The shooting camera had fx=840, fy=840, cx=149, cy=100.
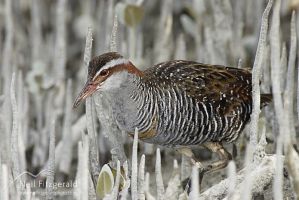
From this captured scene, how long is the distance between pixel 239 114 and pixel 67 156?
1042mm

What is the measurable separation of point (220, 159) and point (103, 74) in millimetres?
864

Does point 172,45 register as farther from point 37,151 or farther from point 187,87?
point 187,87

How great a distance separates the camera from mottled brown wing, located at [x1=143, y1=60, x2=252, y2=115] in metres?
3.83

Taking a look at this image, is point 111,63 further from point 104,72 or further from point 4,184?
point 4,184

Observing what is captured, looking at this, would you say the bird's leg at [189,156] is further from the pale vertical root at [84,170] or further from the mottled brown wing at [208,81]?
the pale vertical root at [84,170]

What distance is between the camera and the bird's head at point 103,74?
3.50 metres

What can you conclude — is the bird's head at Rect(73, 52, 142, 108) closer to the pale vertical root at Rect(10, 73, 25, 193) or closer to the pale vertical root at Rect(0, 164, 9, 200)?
the pale vertical root at Rect(10, 73, 25, 193)

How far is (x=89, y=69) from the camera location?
353 cm

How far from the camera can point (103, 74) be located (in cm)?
353

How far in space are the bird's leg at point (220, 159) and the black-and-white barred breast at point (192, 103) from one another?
0.26 ft

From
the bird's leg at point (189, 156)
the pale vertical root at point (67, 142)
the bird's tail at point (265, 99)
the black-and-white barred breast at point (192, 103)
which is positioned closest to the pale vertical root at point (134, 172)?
the black-and-white barred breast at point (192, 103)

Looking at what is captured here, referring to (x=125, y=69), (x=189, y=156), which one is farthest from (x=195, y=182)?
(x=189, y=156)

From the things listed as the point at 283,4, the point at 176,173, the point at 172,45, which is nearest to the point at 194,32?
the point at 172,45

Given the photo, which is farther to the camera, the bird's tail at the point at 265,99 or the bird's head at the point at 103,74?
the bird's tail at the point at 265,99
